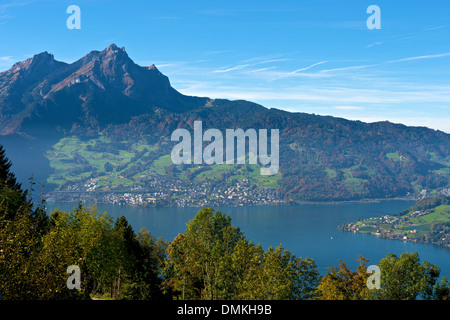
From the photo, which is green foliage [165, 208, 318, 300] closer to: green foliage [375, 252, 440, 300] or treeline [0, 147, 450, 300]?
treeline [0, 147, 450, 300]

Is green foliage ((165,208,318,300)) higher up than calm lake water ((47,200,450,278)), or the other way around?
green foliage ((165,208,318,300))

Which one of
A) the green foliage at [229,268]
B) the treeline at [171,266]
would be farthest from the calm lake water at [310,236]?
the green foliage at [229,268]

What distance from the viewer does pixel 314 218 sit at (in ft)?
611

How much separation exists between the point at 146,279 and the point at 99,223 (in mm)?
9324

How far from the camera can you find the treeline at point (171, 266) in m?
13.4

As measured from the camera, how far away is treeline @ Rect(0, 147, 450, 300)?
13.4 meters

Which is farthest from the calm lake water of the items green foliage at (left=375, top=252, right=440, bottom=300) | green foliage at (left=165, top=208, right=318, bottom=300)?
green foliage at (left=375, top=252, right=440, bottom=300)

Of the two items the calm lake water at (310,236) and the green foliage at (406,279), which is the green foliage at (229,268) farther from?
the calm lake water at (310,236)

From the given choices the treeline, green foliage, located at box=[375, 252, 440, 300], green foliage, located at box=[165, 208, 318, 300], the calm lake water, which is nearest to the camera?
the treeline

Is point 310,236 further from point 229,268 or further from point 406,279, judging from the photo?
point 229,268

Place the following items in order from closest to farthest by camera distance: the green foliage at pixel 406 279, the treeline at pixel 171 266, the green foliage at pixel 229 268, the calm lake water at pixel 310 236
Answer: the treeline at pixel 171 266 < the green foliage at pixel 229 268 < the green foliage at pixel 406 279 < the calm lake water at pixel 310 236
